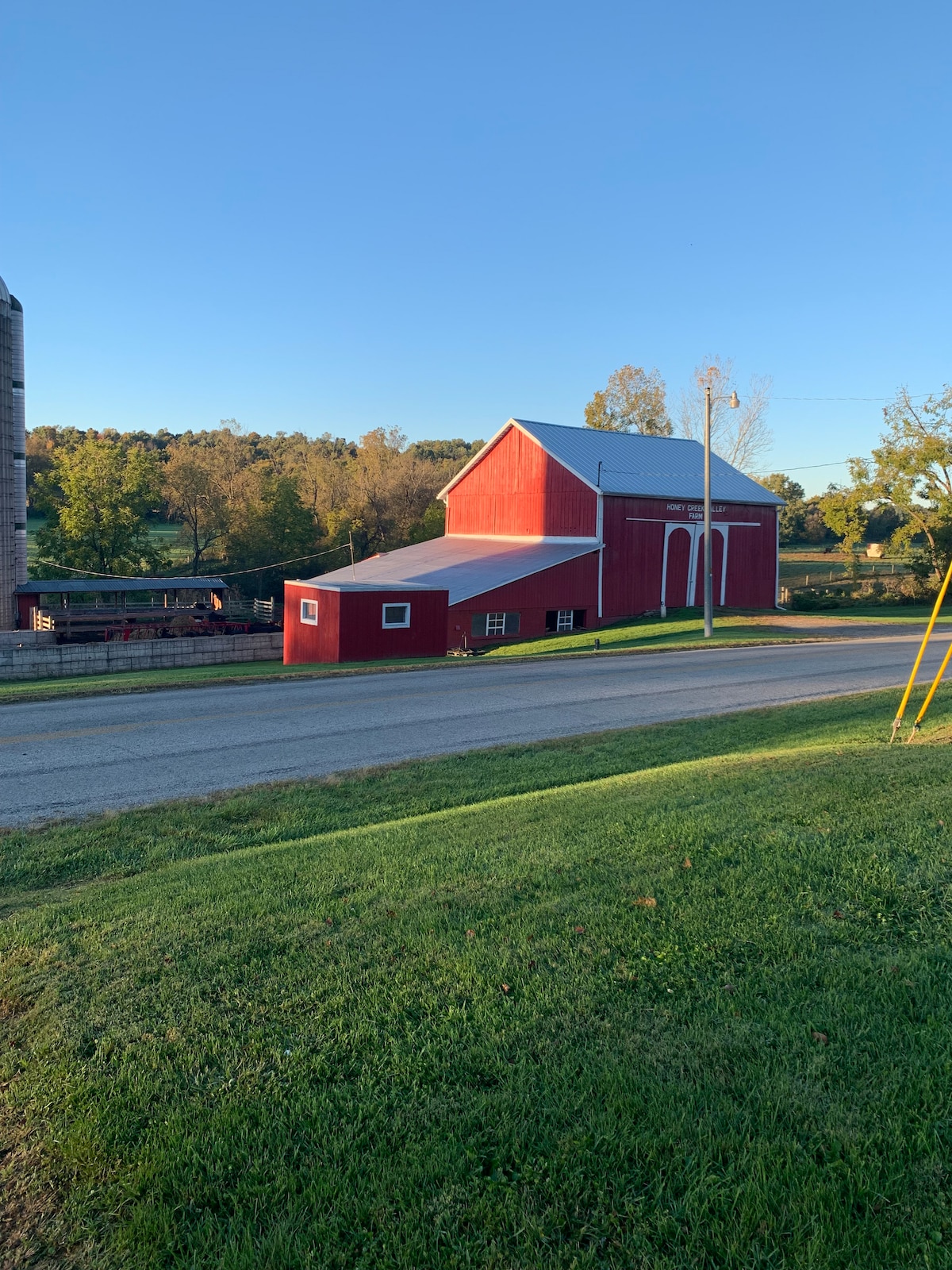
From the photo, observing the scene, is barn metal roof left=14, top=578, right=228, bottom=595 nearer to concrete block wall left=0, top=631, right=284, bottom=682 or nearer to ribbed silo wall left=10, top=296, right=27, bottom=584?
ribbed silo wall left=10, top=296, right=27, bottom=584

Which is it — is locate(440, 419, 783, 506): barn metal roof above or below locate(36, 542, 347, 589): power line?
above

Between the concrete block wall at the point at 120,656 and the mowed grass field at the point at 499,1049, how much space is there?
69.2ft

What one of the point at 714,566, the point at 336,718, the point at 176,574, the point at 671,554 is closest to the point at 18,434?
the point at 176,574

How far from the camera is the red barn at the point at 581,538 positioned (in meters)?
37.7

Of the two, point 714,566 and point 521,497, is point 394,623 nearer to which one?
point 521,497

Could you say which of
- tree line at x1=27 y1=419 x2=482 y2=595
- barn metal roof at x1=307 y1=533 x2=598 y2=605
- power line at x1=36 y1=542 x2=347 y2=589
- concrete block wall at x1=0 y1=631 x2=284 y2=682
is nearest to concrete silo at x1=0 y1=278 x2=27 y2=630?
power line at x1=36 y1=542 x2=347 y2=589

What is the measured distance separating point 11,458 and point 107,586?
7799 mm

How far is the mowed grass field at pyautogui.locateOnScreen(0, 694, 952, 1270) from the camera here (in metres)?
3.14

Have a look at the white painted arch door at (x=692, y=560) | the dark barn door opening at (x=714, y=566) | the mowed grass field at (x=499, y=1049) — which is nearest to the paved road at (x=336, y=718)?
the mowed grass field at (x=499, y=1049)

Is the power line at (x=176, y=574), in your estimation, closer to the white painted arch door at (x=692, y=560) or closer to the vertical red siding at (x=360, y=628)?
the vertical red siding at (x=360, y=628)

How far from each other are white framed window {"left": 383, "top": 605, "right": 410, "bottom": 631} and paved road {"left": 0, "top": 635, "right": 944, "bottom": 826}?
19.3 feet

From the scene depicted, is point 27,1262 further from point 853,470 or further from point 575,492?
point 853,470

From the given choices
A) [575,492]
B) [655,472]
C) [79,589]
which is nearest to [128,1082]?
[575,492]

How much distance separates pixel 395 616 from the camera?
94.8 ft
